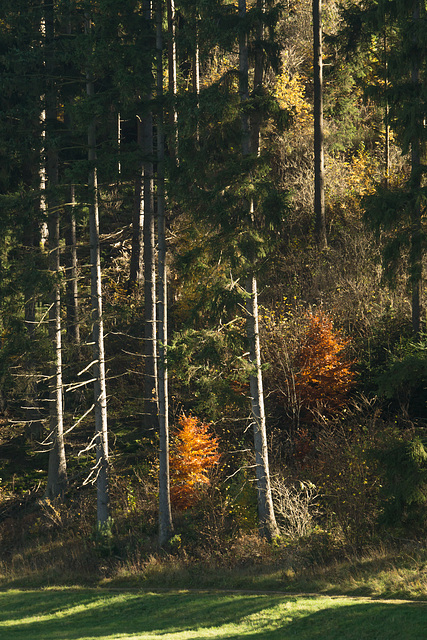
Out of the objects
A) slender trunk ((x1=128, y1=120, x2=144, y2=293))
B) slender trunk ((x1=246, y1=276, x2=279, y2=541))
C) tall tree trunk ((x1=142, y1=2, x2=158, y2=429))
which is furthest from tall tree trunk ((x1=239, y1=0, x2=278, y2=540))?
slender trunk ((x1=128, y1=120, x2=144, y2=293))

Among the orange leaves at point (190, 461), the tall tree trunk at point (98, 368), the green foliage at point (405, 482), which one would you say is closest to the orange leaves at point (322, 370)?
the orange leaves at point (190, 461)

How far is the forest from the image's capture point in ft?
48.6

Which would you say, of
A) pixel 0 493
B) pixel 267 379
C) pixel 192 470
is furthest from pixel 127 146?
pixel 0 493

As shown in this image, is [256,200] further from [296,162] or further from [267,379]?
[296,162]

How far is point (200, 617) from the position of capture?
12242 millimetres

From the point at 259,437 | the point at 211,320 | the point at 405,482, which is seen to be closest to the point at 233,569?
the point at 259,437

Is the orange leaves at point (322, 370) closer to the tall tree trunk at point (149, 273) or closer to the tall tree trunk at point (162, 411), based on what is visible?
the tall tree trunk at point (162, 411)

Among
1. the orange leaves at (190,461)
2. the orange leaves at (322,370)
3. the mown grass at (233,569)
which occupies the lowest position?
the mown grass at (233,569)

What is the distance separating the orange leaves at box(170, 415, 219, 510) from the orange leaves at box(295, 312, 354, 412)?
302cm

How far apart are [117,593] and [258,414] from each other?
17.3ft

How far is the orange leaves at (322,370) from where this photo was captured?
18156 mm

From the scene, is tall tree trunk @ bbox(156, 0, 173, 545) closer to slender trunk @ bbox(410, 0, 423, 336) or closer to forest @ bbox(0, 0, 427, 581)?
forest @ bbox(0, 0, 427, 581)

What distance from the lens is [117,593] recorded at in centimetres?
1495

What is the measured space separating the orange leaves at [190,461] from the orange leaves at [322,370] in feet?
9.92
